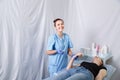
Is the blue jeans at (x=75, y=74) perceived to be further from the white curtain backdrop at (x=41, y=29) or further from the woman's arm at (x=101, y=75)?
the white curtain backdrop at (x=41, y=29)

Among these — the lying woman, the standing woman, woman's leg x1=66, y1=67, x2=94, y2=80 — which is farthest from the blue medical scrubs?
woman's leg x1=66, y1=67, x2=94, y2=80

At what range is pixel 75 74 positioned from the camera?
200 cm

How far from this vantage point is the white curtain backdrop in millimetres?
2375

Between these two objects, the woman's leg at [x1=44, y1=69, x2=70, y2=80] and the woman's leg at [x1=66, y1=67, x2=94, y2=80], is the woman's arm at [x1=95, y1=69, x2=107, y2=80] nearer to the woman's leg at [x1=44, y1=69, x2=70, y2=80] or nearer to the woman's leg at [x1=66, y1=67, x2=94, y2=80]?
the woman's leg at [x1=66, y1=67, x2=94, y2=80]

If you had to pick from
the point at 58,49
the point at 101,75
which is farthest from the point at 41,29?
the point at 101,75

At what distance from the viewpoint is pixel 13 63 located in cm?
247

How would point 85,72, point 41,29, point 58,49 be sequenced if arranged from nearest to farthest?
point 85,72 → point 58,49 → point 41,29

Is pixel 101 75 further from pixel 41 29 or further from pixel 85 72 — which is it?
pixel 41 29

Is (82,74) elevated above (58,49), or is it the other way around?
(58,49)

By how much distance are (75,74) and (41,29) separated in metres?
1.03

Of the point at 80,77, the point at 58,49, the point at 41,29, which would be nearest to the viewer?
the point at 80,77

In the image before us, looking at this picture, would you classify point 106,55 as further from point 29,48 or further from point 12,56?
point 12,56

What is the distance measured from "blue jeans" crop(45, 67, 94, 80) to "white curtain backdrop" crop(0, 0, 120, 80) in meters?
0.74

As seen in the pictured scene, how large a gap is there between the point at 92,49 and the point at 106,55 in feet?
0.85
